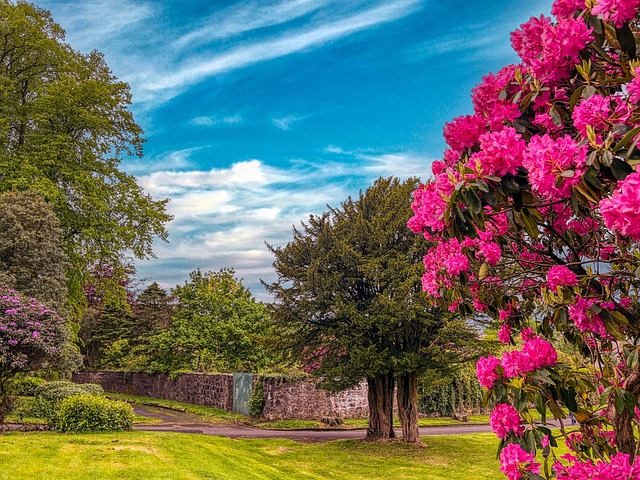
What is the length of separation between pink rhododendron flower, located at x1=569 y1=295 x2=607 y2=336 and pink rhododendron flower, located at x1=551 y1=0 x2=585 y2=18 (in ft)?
5.39

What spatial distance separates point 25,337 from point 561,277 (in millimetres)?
11946

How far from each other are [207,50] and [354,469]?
1078 centimetres

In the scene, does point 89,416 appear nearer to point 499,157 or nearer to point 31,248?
point 31,248

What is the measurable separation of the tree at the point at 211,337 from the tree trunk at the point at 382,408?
11.6 metres

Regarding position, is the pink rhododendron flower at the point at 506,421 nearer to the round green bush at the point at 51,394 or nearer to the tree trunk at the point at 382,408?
the tree trunk at the point at 382,408

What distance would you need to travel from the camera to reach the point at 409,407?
15.4m

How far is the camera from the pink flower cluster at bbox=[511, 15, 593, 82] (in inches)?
99.3

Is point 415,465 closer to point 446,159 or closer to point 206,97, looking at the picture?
point 446,159

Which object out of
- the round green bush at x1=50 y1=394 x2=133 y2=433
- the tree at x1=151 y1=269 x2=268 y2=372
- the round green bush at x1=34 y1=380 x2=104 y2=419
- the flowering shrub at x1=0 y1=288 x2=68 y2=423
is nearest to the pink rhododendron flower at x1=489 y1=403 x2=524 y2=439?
the flowering shrub at x1=0 y1=288 x2=68 y2=423

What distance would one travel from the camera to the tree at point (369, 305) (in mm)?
14016

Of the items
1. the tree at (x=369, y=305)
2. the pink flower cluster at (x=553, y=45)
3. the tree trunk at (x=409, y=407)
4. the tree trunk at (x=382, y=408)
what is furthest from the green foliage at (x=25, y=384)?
the pink flower cluster at (x=553, y=45)

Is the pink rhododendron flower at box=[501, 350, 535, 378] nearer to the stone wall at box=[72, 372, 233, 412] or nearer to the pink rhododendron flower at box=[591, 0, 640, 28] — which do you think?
the pink rhododendron flower at box=[591, 0, 640, 28]

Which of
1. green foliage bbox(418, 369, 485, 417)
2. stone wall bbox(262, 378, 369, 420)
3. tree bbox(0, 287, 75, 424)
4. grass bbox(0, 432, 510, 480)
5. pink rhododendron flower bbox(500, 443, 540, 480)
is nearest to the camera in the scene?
pink rhododendron flower bbox(500, 443, 540, 480)

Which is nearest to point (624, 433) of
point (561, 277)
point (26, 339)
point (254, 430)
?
point (561, 277)
